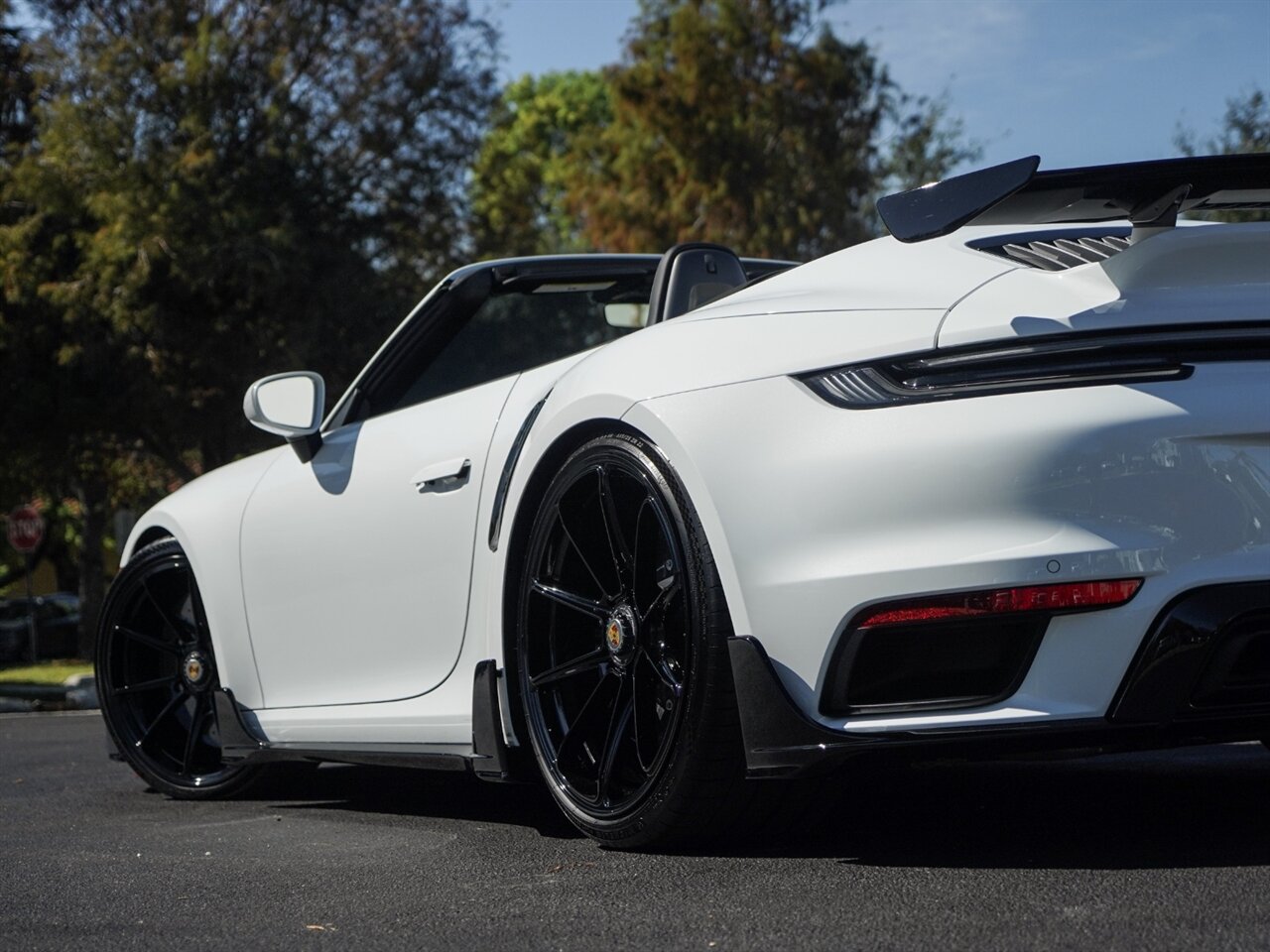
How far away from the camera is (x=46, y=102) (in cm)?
2464

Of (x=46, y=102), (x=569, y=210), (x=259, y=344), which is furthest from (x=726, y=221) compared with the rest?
(x=46, y=102)

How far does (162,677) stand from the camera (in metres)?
5.45

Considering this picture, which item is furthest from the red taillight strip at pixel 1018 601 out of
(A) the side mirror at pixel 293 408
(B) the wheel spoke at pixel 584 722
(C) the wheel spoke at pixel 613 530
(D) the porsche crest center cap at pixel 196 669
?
(D) the porsche crest center cap at pixel 196 669

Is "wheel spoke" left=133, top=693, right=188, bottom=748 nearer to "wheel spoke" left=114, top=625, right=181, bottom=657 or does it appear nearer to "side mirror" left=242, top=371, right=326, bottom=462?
"wheel spoke" left=114, top=625, right=181, bottom=657

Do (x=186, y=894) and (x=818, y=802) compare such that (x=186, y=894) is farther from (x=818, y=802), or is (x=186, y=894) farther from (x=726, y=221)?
(x=726, y=221)

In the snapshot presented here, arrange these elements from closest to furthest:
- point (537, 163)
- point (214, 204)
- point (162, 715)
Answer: point (162, 715) < point (214, 204) < point (537, 163)

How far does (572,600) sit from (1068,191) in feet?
4.28

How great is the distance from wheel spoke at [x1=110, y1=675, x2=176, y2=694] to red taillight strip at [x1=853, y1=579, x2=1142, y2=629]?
123 inches

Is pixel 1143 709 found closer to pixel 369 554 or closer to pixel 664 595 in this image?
pixel 664 595

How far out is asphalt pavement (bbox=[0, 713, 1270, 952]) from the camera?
266cm

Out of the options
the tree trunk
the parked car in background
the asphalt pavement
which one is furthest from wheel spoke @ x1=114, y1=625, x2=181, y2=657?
the parked car in background

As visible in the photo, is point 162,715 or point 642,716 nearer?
point 642,716

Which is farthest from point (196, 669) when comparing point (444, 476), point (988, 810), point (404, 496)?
point (988, 810)

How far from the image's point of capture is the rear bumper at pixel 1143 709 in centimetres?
277
